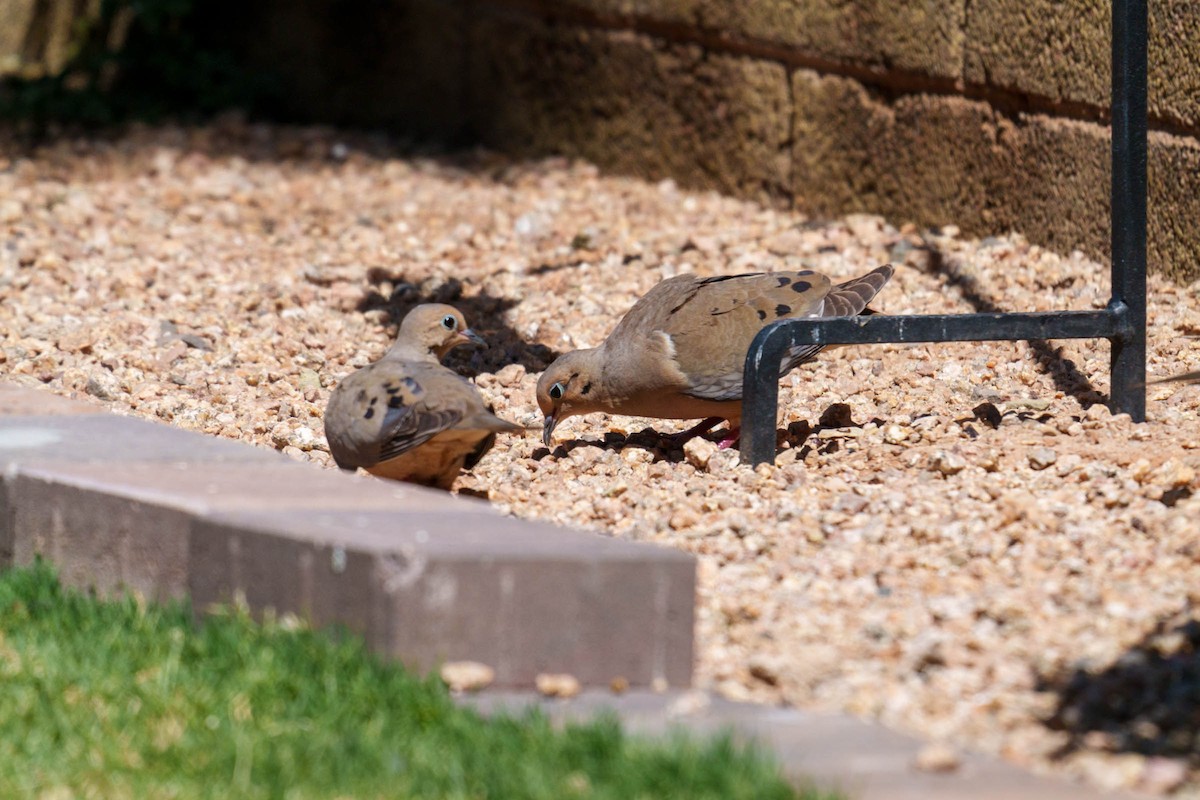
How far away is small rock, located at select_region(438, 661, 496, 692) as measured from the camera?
11.5 feet

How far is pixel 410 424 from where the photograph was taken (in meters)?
4.83

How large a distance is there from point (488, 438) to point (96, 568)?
1.33 meters

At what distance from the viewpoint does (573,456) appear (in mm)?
5766

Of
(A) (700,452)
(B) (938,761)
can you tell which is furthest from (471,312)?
(B) (938,761)

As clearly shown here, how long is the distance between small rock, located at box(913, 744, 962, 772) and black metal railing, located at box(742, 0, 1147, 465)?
221 centimetres

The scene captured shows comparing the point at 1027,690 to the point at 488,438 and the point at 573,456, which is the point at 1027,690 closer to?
the point at 488,438

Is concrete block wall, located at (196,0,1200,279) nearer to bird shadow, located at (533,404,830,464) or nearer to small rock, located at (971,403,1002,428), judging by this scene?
small rock, located at (971,403,1002,428)

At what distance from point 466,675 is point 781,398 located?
2822 millimetres

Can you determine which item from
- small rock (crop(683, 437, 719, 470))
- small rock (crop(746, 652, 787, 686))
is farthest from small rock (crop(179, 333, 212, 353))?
small rock (crop(746, 652, 787, 686))

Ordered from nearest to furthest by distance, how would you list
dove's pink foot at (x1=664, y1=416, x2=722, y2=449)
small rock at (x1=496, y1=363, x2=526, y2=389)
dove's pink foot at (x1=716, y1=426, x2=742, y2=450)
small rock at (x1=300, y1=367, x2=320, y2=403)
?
dove's pink foot at (x1=716, y1=426, x2=742, y2=450)
dove's pink foot at (x1=664, y1=416, x2=722, y2=449)
small rock at (x1=300, y1=367, x2=320, y2=403)
small rock at (x1=496, y1=363, x2=526, y2=389)

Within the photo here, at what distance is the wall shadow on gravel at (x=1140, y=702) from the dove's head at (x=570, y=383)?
2517 mm

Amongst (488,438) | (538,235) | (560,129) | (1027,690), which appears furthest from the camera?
(560,129)

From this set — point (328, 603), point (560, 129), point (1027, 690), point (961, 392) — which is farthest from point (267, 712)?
point (560, 129)

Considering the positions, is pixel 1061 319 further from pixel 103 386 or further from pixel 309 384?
pixel 103 386
